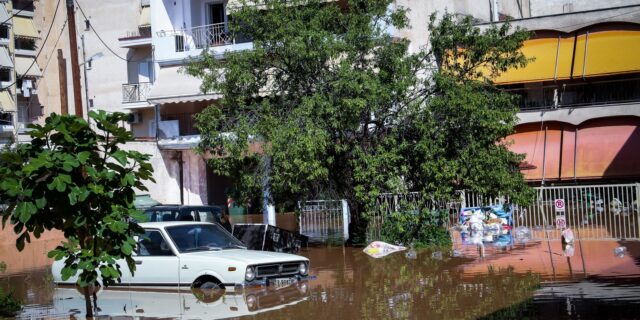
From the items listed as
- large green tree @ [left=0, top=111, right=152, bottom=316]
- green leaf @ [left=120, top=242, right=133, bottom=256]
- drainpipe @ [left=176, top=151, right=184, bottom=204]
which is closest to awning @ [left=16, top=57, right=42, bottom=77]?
drainpipe @ [left=176, top=151, right=184, bottom=204]

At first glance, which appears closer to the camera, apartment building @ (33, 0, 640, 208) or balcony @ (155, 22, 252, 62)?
apartment building @ (33, 0, 640, 208)

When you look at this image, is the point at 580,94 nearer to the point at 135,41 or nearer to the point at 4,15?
the point at 135,41

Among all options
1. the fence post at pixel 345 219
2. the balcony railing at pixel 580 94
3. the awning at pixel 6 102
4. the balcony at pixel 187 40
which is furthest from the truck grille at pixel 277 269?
the awning at pixel 6 102

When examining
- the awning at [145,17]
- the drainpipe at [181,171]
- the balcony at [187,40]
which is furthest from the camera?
the awning at [145,17]

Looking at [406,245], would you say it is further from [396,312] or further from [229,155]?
[396,312]

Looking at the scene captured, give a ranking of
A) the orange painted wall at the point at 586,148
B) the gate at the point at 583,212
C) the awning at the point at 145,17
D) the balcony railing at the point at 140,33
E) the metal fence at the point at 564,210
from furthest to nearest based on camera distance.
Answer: the awning at the point at 145,17
the balcony railing at the point at 140,33
the orange painted wall at the point at 586,148
the gate at the point at 583,212
the metal fence at the point at 564,210

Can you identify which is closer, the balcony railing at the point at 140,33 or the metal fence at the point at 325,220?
the metal fence at the point at 325,220

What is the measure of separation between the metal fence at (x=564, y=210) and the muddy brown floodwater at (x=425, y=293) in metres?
1.94

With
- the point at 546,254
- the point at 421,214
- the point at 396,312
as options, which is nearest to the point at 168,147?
the point at 421,214

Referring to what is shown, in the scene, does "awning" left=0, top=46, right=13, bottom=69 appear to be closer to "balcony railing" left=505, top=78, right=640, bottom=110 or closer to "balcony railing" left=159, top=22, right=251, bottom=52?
"balcony railing" left=159, top=22, right=251, bottom=52

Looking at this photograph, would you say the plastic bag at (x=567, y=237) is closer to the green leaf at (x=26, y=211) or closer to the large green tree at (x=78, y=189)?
the large green tree at (x=78, y=189)

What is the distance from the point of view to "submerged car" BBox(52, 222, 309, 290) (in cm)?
1520

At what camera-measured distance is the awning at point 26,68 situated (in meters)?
54.8

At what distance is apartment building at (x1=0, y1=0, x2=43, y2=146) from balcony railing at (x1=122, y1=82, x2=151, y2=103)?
9.33 meters
